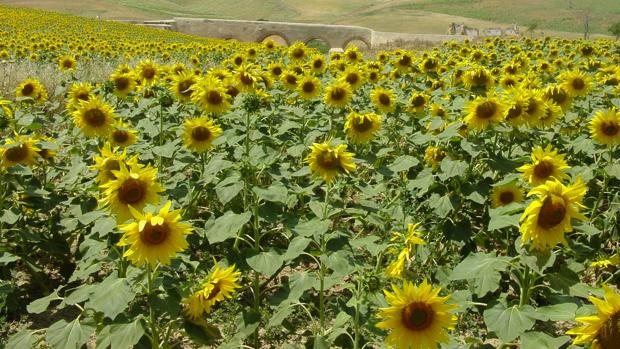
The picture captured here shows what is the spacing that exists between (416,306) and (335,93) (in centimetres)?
349

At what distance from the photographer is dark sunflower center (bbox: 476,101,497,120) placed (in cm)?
383

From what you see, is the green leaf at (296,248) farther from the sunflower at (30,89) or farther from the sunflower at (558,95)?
the sunflower at (30,89)

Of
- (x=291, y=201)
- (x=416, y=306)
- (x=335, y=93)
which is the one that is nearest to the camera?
(x=416, y=306)

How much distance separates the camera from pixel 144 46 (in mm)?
13180

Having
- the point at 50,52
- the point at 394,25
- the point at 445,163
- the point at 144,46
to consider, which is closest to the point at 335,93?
the point at 445,163

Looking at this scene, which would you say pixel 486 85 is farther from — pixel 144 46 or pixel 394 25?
pixel 394 25

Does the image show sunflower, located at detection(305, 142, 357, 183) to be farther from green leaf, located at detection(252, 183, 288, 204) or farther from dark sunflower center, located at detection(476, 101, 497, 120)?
dark sunflower center, located at detection(476, 101, 497, 120)

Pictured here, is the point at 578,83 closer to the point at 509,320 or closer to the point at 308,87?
the point at 308,87

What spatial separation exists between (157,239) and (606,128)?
3554 millimetres

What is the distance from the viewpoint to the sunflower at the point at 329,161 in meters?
3.15

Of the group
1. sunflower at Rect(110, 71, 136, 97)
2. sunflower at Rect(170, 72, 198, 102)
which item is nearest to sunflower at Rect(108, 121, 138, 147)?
sunflower at Rect(170, 72, 198, 102)

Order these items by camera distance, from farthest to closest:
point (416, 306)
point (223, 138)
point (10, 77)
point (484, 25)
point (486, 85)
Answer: point (484, 25) < point (10, 77) < point (486, 85) < point (223, 138) < point (416, 306)

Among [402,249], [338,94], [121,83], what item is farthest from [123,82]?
[402,249]

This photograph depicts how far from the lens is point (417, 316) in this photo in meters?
2.15
